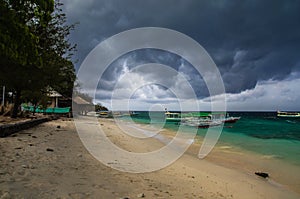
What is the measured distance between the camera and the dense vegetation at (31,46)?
4578 mm

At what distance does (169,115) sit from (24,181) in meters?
66.9

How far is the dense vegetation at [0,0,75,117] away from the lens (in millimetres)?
4578

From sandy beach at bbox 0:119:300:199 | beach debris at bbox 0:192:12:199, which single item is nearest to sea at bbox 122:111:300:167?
sandy beach at bbox 0:119:300:199

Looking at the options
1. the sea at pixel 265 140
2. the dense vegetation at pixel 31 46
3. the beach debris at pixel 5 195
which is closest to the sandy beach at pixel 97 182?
the beach debris at pixel 5 195

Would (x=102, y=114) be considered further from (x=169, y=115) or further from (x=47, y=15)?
(x=47, y=15)

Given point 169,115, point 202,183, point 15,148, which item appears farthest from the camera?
point 169,115

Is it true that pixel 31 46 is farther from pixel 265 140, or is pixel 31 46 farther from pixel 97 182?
pixel 265 140

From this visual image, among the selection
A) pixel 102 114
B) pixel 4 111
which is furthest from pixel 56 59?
pixel 102 114

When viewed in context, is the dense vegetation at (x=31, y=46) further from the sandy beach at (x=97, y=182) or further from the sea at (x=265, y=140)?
the sea at (x=265, y=140)

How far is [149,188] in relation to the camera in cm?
531

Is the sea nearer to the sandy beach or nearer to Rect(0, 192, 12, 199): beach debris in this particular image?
the sandy beach

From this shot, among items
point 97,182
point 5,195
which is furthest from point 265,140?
point 5,195

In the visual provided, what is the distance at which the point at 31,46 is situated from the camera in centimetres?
491

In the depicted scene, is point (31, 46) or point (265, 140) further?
point (265, 140)
